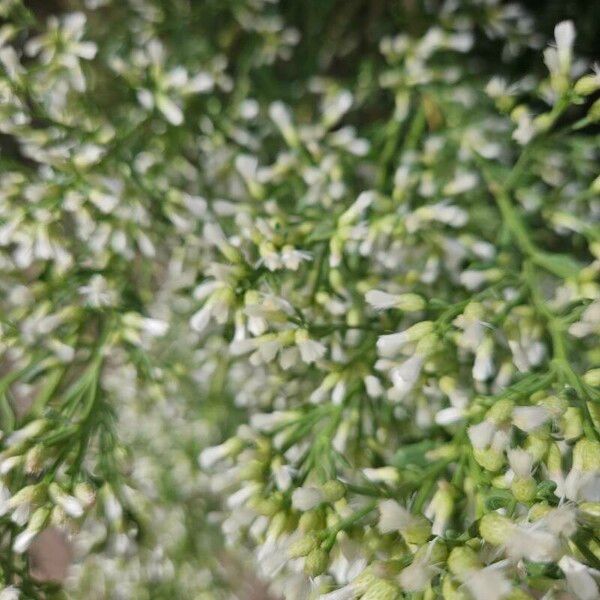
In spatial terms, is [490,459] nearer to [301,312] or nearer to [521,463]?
[521,463]

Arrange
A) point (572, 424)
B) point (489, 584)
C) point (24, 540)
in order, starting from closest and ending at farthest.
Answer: point (489, 584) → point (572, 424) → point (24, 540)

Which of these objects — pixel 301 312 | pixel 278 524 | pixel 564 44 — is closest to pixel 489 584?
pixel 278 524

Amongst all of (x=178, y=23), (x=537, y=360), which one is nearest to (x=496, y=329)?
(x=537, y=360)

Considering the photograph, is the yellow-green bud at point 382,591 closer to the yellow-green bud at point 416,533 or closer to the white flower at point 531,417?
the yellow-green bud at point 416,533

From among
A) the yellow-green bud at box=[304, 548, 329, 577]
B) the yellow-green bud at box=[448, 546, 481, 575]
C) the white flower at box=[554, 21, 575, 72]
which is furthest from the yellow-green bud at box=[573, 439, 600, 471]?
the white flower at box=[554, 21, 575, 72]

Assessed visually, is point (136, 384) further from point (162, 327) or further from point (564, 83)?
point (564, 83)

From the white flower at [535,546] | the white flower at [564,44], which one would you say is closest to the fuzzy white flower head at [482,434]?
the white flower at [535,546]
